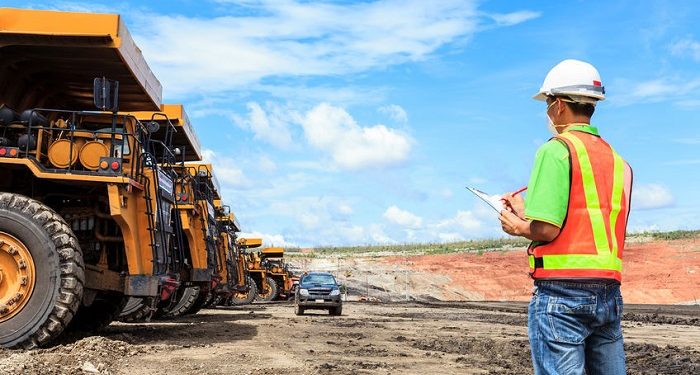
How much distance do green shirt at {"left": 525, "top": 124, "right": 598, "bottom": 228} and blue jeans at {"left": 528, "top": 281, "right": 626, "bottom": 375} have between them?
290 millimetres

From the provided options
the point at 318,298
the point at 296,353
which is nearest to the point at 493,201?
the point at 296,353

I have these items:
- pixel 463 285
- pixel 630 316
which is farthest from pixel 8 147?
pixel 463 285

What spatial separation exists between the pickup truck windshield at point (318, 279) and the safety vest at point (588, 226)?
82.1ft

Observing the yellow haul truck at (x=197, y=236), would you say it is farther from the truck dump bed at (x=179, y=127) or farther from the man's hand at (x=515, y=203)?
the man's hand at (x=515, y=203)

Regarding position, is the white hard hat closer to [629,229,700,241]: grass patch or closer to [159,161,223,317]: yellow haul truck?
[159,161,223,317]: yellow haul truck

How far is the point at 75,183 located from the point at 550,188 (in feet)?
27.1

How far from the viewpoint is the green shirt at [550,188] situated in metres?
3.48

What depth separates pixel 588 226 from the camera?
3506mm

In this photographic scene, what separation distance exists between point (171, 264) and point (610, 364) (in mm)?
9955

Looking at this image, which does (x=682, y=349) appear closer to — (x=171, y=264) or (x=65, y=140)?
(x=171, y=264)

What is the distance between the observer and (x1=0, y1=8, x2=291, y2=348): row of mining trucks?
9.70 metres

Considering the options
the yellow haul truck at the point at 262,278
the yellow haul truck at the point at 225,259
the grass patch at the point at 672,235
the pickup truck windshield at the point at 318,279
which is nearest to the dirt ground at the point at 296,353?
the yellow haul truck at the point at 225,259

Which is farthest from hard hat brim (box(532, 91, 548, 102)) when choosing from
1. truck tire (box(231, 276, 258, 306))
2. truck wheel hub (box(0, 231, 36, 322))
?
truck tire (box(231, 276, 258, 306))

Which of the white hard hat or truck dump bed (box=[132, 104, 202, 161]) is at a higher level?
truck dump bed (box=[132, 104, 202, 161])
